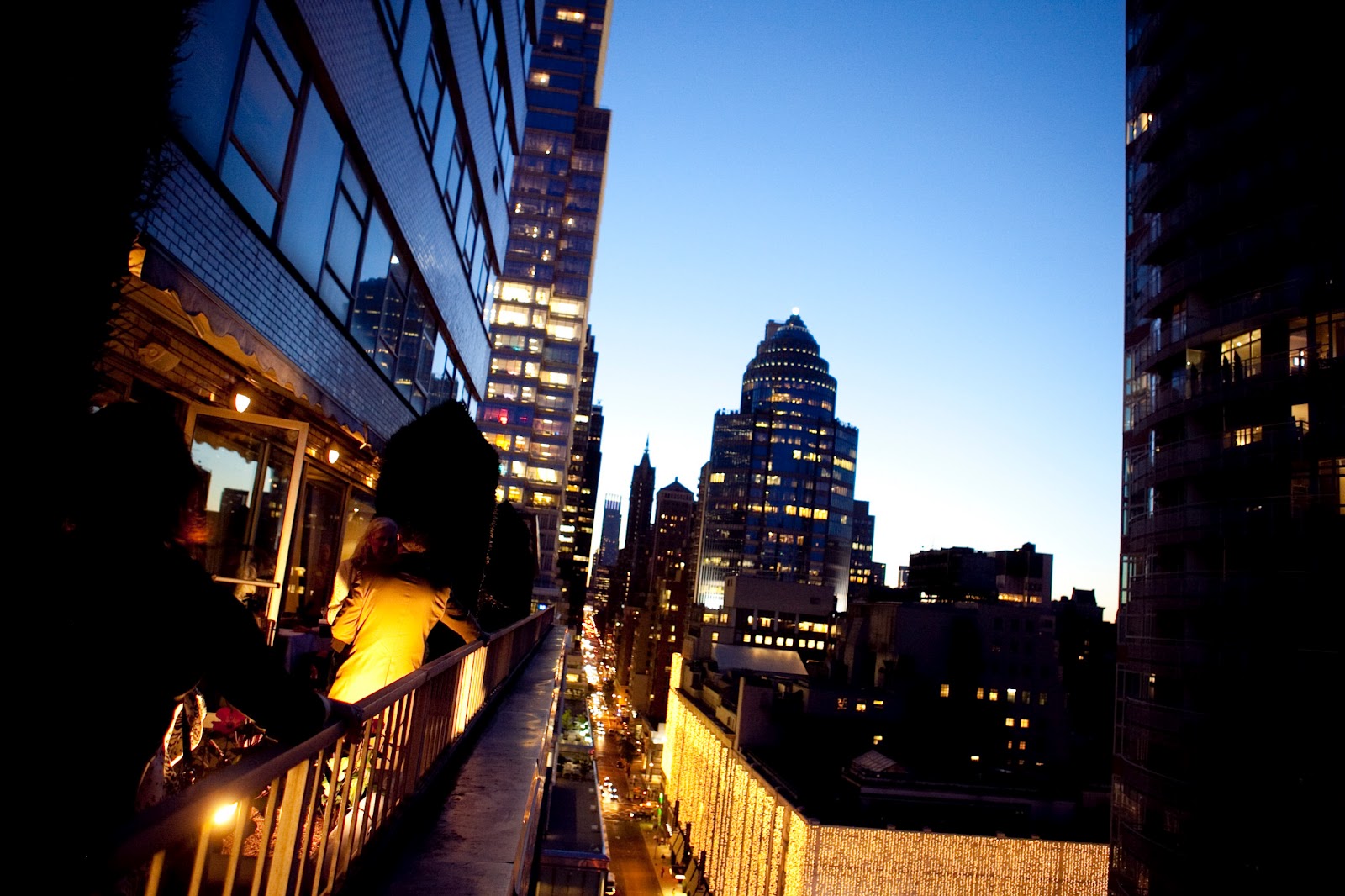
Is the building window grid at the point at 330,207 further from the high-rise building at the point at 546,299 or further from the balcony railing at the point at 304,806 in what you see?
the high-rise building at the point at 546,299

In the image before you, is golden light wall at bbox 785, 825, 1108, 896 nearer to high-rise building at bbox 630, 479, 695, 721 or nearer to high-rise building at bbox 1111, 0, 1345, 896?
high-rise building at bbox 1111, 0, 1345, 896

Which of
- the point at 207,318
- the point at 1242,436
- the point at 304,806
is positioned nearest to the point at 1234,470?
the point at 1242,436

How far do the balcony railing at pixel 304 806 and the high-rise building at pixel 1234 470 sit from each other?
60.9 ft

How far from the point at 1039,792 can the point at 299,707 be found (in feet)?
165

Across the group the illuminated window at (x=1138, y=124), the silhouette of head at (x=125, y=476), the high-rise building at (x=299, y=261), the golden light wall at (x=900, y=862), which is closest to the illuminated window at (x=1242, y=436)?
the illuminated window at (x=1138, y=124)

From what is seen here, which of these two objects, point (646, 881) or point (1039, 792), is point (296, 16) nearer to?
point (1039, 792)

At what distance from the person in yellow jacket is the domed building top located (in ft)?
553

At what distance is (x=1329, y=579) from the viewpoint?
50.8 ft

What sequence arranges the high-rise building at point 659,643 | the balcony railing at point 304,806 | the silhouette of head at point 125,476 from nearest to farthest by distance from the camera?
the balcony railing at point 304,806
the silhouette of head at point 125,476
the high-rise building at point 659,643

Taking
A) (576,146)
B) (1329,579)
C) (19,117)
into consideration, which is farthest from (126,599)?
(576,146)

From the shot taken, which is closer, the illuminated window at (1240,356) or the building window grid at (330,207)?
the building window grid at (330,207)

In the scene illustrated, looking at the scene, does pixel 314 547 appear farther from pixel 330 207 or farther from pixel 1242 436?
pixel 1242 436

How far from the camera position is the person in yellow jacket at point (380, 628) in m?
4.90

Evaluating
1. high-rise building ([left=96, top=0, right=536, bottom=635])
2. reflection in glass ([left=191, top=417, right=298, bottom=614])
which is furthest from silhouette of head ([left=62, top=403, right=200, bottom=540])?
reflection in glass ([left=191, top=417, right=298, bottom=614])
